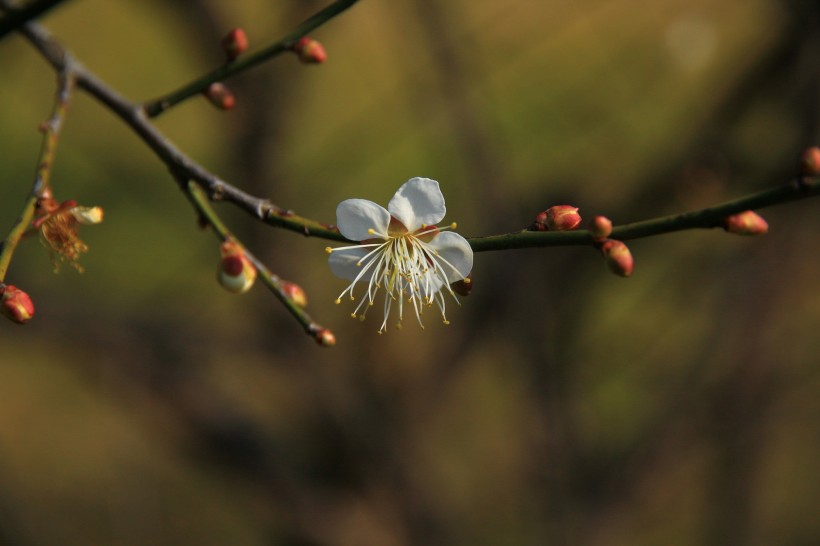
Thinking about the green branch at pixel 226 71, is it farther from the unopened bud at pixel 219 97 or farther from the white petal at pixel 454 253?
the white petal at pixel 454 253

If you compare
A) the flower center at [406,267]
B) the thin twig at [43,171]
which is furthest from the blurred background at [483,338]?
the thin twig at [43,171]

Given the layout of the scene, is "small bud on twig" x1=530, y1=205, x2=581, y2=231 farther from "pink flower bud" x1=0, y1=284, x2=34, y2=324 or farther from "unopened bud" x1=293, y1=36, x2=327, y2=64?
"pink flower bud" x1=0, y1=284, x2=34, y2=324

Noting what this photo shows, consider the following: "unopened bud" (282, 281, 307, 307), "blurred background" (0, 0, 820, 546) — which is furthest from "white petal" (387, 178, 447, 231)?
"blurred background" (0, 0, 820, 546)

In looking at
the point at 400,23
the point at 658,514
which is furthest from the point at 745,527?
the point at 400,23

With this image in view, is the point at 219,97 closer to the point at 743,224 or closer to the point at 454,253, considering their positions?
the point at 454,253

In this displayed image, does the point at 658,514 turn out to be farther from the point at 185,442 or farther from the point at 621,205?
the point at 185,442
